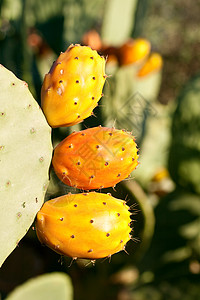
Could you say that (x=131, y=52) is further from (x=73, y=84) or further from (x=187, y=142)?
(x=73, y=84)

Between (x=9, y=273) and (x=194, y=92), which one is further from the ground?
(x=194, y=92)

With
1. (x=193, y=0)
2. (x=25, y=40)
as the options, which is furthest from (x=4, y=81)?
(x=193, y=0)

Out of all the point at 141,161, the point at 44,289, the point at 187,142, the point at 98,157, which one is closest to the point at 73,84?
the point at 98,157

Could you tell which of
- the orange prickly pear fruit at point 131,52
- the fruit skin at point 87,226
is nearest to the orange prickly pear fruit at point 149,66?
the orange prickly pear fruit at point 131,52

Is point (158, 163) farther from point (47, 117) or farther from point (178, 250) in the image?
point (47, 117)

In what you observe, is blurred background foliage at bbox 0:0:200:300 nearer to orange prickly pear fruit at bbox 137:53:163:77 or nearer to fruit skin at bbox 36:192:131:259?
orange prickly pear fruit at bbox 137:53:163:77

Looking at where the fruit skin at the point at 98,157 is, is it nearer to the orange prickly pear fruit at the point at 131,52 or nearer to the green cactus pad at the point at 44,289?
the green cactus pad at the point at 44,289

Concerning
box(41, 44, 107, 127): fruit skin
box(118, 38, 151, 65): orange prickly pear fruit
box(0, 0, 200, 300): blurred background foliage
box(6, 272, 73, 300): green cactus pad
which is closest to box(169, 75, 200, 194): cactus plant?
box(0, 0, 200, 300): blurred background foliage
